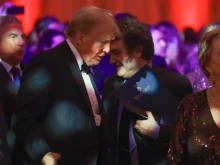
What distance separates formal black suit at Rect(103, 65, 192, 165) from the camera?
12.8 ft

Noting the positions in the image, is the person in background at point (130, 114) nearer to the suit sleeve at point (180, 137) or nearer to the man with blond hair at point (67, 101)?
the man with blond hair at point (67, 101)

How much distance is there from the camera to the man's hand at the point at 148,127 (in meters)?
3.81

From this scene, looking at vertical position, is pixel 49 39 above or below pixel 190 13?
above

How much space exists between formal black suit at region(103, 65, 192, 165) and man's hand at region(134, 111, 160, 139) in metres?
0.03

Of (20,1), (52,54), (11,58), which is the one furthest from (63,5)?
(52,54)

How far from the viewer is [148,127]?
3814 mm

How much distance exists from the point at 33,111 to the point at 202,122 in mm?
795

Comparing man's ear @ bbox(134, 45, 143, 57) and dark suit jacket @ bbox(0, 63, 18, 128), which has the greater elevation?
man's ear @ bbox(134, 45, 143, 57)

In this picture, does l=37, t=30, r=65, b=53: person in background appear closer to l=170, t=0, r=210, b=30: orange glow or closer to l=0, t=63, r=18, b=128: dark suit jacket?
l=0, t=63, r=18, b=128: dark suit jacket

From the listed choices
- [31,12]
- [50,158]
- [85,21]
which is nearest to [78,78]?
[85,21]

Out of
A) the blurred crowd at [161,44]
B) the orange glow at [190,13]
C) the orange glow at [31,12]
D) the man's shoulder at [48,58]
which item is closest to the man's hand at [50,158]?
the man's shoulder at [48,58]

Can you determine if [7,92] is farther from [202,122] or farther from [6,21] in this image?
[202,122]

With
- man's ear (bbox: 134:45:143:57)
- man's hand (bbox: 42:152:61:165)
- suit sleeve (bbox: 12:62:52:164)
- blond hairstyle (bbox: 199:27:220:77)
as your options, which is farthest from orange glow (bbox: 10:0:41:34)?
blond hairstyle (bbox: 199:27:220:77)

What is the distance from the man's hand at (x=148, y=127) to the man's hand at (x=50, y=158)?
608 mm
